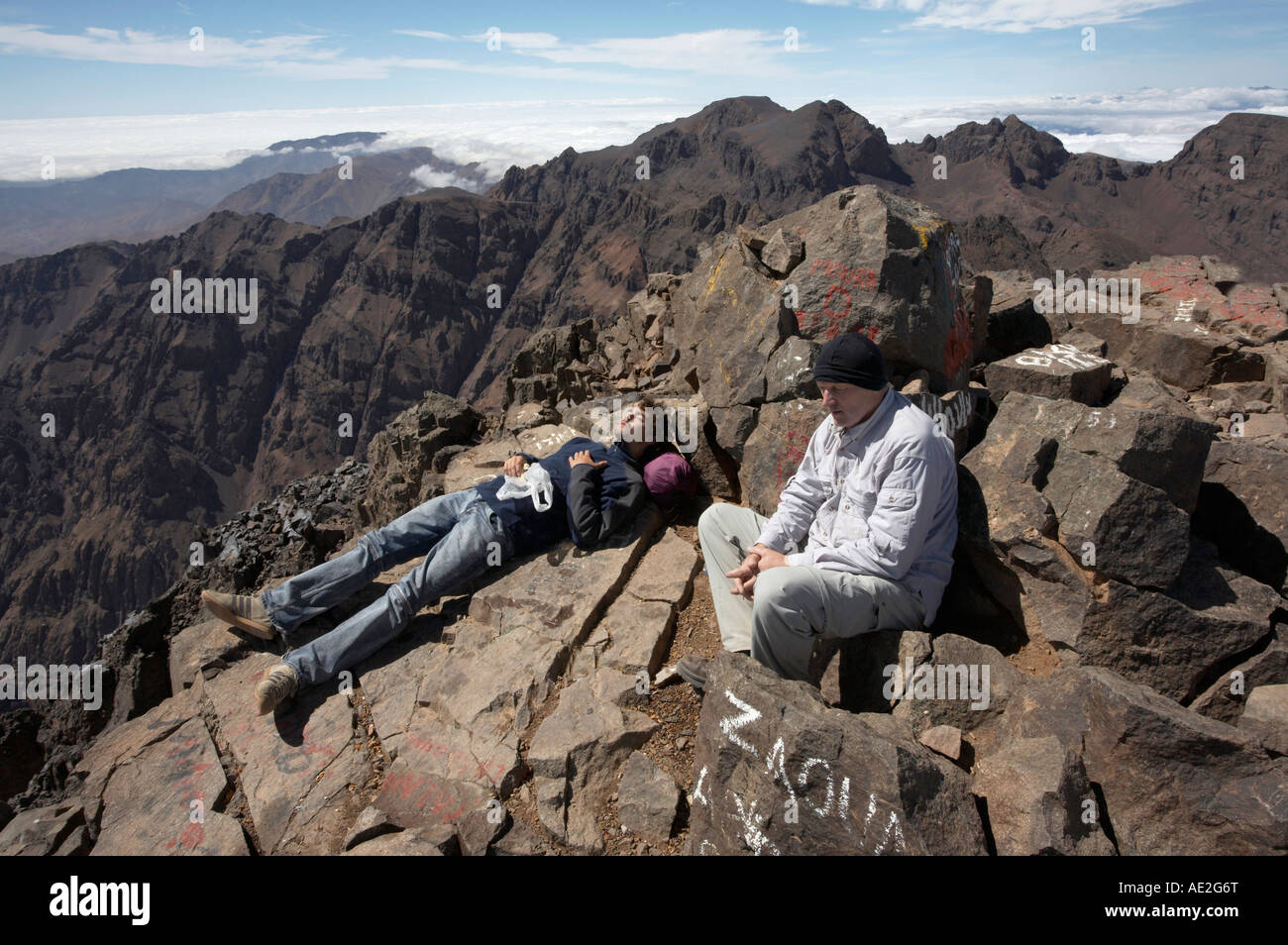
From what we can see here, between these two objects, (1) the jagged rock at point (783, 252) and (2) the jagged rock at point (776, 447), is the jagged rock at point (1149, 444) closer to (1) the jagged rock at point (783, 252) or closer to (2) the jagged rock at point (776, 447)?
(2) the jagged rock at point (776, 447)

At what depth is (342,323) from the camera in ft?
372

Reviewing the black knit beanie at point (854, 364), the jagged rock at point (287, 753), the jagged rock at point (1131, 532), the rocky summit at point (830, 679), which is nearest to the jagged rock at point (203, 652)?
the rocky summit at point (830, 679)

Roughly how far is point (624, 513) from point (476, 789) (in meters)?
2.78

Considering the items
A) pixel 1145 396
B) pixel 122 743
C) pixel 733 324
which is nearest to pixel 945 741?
pixel 1145 396

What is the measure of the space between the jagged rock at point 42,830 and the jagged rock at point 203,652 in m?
1.35

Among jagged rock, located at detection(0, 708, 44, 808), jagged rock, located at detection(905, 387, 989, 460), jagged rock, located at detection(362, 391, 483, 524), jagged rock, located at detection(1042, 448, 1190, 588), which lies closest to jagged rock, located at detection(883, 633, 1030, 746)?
jagged rock, located at detection(1042, 448, 1190, 588)

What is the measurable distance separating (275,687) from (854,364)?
5.07 meters

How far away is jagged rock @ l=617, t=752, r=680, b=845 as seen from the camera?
14.2 feet

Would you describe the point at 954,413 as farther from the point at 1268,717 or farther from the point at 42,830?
the point at 42,830

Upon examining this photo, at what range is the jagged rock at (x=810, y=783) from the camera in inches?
133

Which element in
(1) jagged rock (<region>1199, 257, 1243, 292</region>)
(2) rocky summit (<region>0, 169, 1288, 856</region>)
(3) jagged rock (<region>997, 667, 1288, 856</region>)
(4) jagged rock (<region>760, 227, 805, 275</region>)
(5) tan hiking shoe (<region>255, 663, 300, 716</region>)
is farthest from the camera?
(1) jagged rock (<region>1199, 257, 1243, 292</region>)

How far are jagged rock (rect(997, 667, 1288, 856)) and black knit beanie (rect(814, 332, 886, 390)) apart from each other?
2.18 meters

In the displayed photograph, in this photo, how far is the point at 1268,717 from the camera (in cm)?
395

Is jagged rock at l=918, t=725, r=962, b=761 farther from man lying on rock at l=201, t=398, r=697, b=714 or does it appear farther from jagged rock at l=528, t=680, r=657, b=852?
man lying on rock at l=201, t=398, r=697, b=714
